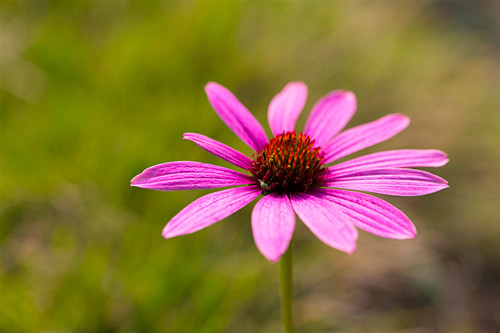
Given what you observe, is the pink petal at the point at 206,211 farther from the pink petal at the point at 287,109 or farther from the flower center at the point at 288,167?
the pink petal at the point at 287,109

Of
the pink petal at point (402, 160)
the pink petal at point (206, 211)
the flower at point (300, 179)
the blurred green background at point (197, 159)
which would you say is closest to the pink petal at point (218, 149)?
the flower at point (300, 179)

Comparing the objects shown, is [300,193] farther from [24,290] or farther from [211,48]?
[211,48]

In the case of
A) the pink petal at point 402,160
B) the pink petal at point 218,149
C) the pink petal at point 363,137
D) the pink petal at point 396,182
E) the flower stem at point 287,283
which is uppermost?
the pink petal at point 363,137

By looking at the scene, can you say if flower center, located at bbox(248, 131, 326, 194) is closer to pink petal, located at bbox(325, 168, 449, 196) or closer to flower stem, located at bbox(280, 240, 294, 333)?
pink petal, located at bbox(325, 168, 449, 196)

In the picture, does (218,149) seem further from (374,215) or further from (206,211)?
(374,215)

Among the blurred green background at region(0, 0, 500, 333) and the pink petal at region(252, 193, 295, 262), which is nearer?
the pink petal at region(252, 193, 295, 262)

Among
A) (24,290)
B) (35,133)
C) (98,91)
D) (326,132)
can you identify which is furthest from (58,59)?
(326,132)

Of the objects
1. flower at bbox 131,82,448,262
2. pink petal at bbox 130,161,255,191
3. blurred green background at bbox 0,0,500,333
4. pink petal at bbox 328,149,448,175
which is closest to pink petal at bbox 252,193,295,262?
flower at bbox 131,82,448,262
